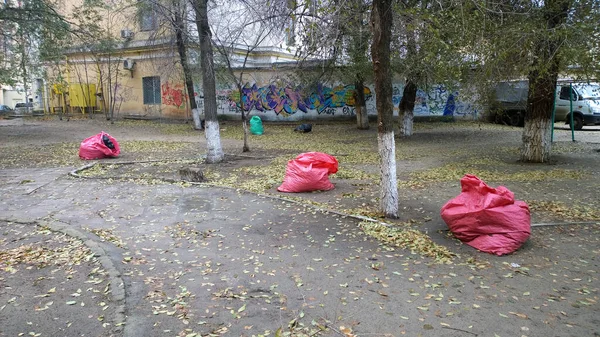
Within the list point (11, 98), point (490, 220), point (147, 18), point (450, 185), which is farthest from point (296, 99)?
point (11, 98)

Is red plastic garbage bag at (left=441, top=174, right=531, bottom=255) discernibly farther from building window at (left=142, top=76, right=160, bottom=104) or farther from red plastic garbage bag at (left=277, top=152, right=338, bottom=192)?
building window at (left=142, top=76, right=160, bottom=104)

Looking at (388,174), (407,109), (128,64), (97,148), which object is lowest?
(97,148)

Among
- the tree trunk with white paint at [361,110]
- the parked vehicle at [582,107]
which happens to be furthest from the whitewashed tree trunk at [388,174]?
the parked vehicle at [582,107]

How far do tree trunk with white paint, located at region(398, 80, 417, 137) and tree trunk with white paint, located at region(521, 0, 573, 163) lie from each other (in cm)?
526

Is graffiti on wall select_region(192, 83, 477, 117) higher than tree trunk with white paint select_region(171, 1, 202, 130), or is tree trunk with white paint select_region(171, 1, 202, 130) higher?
tree trunk with white paint select_region(171, 1, 202, 130)

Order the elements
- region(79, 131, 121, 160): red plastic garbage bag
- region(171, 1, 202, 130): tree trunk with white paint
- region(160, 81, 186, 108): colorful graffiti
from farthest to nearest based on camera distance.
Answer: region(160, 81, 186, 108): colorful graffiti < region(79, 131, 121, 160): red plastic garbage bag < region(171, 1, 202, 130): tree trunk with white paint

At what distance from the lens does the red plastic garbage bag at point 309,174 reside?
781 cm

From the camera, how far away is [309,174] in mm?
7781

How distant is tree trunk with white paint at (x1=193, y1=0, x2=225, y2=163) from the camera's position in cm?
1079

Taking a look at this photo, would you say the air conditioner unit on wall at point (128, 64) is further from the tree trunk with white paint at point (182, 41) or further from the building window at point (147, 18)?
the building window at point (147, 18)

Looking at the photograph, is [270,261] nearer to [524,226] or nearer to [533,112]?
[524,226]

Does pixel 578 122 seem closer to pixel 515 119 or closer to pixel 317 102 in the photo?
pixel 515 119

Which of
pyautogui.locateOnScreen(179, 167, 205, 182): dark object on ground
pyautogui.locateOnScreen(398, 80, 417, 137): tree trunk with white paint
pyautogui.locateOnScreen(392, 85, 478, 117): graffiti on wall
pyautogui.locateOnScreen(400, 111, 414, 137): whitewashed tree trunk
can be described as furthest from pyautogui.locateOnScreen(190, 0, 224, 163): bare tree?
pyautogui.locateOnScreen(392, 85, 478, 117): graffiti on wall

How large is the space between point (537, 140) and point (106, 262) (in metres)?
9.38
